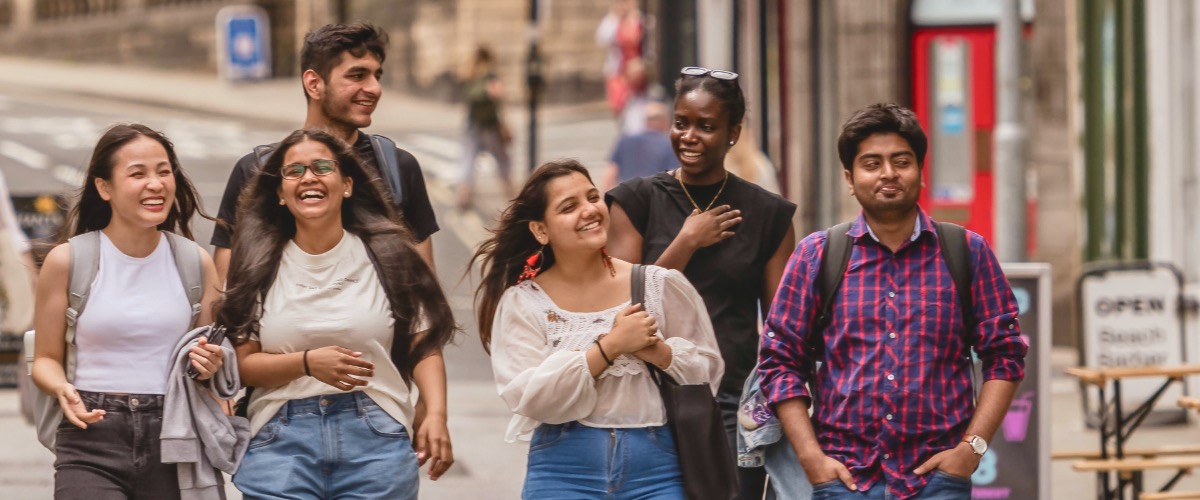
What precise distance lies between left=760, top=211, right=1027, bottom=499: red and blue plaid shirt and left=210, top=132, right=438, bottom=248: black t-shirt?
1199 mm

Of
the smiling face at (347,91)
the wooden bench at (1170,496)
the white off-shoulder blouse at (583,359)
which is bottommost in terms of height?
the wooden bench at (1170,496)

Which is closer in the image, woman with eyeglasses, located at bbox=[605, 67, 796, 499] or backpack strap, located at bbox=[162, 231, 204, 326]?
backpack strap, located at bbox=[162, 231, 204, 326]

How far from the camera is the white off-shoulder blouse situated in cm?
493

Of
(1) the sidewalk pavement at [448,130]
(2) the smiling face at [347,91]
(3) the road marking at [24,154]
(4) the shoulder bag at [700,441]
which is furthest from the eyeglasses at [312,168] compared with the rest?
(3) the road marking at [24,154]

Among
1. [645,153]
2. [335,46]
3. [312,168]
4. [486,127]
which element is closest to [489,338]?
[312,168]

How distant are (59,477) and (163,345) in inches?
16.8

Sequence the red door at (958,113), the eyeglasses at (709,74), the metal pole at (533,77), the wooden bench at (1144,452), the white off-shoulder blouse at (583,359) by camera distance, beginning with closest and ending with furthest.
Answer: the white off-shoulder blouse at (583,359) → the eyeglasses at (709,74) → the wooden bench at (1144,452) → the red door at (958,113) → the metal pole at (533,77)

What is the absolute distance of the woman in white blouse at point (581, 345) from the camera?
4945 mm

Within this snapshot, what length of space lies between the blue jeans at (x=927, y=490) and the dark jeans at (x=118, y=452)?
5.57 feet

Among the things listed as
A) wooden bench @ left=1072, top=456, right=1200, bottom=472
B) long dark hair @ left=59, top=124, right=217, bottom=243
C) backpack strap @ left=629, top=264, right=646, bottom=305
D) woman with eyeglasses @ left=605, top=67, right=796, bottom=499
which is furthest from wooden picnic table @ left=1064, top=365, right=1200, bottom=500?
long dark hair @ left=59, top=124, right=217, bottom=243

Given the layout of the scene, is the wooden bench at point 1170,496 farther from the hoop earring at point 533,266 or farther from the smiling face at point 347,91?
the smiling face at point 347,91

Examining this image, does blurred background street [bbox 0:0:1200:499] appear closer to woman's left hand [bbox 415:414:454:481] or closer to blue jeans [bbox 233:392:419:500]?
woman's left hand [bbox 415:414:454:481]

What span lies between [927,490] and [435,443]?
1.28m

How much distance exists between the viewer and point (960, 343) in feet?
16.1
